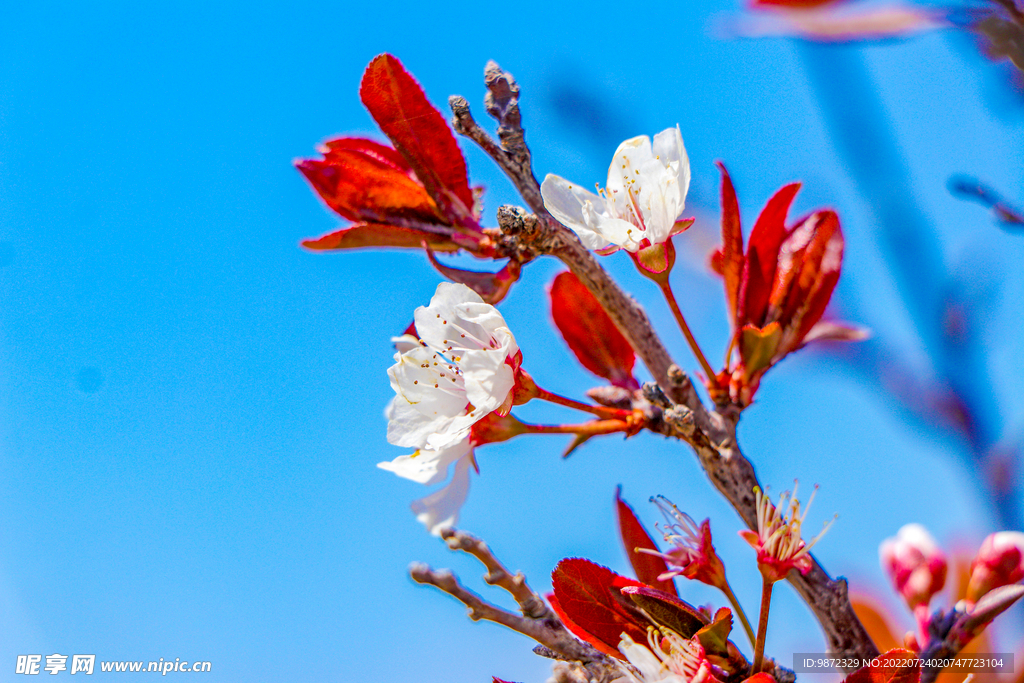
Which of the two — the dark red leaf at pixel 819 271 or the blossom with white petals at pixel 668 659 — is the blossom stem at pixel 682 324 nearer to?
the dark red leaf at pixel 819 271

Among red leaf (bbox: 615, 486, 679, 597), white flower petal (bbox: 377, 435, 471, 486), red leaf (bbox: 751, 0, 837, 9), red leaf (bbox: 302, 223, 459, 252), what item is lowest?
red leaf (bbox: 615, 486, 679, 597)

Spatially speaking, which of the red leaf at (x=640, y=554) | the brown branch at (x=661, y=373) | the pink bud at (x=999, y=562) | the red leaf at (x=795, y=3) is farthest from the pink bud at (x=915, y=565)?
the red leaf at (x=795, y=3)

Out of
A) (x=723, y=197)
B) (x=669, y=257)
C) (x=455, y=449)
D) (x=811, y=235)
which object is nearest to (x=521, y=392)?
(x=455, y=449)

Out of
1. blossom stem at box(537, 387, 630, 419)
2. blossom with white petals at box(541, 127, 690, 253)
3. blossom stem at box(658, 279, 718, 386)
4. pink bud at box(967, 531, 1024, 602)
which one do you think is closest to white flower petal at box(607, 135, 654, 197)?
blossom with white petals at box(541, 127, 690, 253)

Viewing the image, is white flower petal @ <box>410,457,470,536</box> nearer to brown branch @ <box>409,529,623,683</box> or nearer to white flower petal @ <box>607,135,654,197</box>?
brown branch @ <box>409,529,623,683</box>

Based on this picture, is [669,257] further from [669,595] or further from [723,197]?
[669,595]

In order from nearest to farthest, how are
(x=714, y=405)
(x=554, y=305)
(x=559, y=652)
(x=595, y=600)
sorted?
(x=559, y=652), (x=595, y=600), (x=714, y=405), (x=554, y=305)

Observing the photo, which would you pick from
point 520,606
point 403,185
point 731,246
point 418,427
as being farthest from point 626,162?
point 520,606
